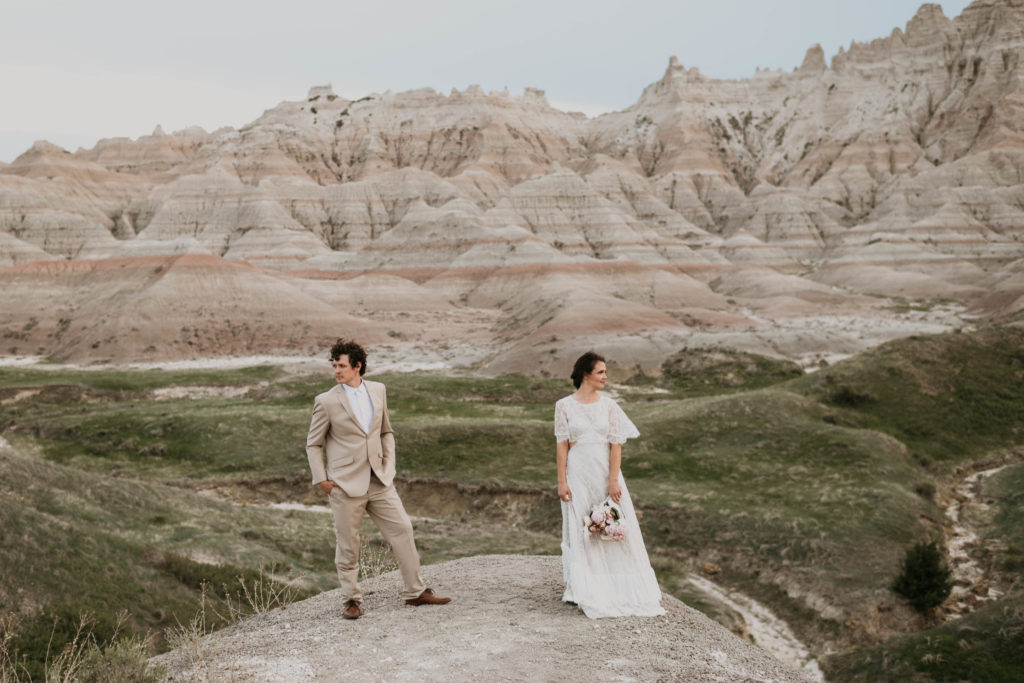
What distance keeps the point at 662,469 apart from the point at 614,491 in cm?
1790

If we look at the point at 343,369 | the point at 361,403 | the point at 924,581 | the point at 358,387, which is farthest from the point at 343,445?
the point at 924,581

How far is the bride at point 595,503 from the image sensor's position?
8688mm

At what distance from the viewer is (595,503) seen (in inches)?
345

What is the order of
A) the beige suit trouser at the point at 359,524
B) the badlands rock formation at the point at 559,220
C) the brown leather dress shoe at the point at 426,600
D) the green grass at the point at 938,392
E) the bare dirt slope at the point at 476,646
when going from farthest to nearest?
the badlands rock formation at the point at 559,220, the green grass at the point at 938,392, the brown leather dress shoe at the point at 426,600, the beige suit trouser at the point at 359,524, the bare dirt slope at the point at 476,646

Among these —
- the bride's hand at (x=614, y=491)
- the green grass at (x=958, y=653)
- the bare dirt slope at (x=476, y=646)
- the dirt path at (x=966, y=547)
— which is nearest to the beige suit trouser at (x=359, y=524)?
the bare dirt slope at (x=476, y=646)

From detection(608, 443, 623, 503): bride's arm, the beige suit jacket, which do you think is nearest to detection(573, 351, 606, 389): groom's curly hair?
detection(608, 443, 623, 503): bride's arm

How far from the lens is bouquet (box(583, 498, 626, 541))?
337 inches

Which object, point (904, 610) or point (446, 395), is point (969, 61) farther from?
point (904, 610)

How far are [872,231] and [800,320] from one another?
2388 inches

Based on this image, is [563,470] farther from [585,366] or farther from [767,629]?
[767,629]

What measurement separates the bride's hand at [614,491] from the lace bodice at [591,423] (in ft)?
1.62

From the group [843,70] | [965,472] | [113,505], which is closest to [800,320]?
[965,472]

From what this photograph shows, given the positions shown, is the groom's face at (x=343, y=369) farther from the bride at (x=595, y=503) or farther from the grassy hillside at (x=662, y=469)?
the grassy hillside at (x=662, y=469)

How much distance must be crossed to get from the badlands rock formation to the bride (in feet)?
144
